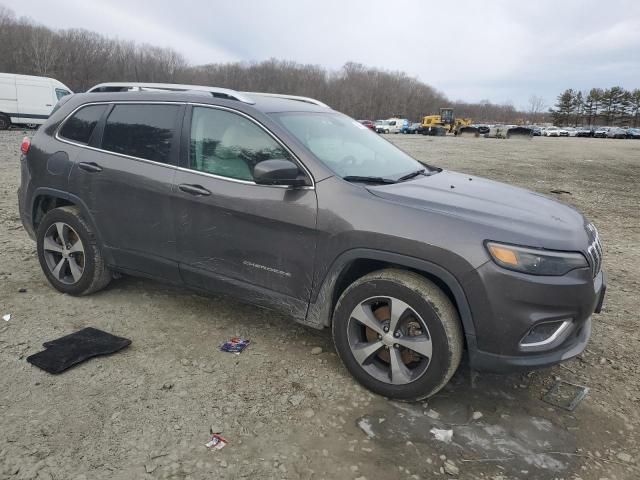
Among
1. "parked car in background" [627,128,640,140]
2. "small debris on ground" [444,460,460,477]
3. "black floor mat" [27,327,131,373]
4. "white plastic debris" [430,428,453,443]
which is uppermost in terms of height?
"parked car in background" [627,128,640,140]

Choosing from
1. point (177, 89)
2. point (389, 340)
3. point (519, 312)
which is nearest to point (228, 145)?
point (177, 89)

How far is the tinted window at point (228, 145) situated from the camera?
3.26m

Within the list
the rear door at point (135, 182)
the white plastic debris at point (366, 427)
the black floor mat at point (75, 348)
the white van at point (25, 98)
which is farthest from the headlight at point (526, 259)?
the white van at point (25, 98)

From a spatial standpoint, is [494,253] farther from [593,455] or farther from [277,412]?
[277,412]

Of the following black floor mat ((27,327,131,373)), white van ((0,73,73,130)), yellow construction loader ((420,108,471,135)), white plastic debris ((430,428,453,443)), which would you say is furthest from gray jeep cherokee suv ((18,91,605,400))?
yellow construction loader ((420,108,471,135))

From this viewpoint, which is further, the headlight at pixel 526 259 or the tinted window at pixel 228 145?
the tinted window at pixel 228 145

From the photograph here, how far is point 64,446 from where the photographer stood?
2445 millimetres

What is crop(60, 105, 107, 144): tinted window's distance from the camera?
4.00 meters

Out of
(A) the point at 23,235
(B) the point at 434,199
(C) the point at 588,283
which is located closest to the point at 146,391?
(B) the point at 434,199

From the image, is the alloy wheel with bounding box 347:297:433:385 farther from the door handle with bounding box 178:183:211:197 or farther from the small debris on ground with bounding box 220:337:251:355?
the door handle with bounding box 178:183:211:197

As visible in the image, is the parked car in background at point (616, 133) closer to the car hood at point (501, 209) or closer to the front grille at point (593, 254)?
the car hood at point (501, 209)

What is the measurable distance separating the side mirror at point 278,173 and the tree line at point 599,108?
4870 inches

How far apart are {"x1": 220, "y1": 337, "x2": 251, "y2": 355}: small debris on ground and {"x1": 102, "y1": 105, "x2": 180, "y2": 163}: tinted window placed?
1399mm

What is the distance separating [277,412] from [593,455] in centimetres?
172
